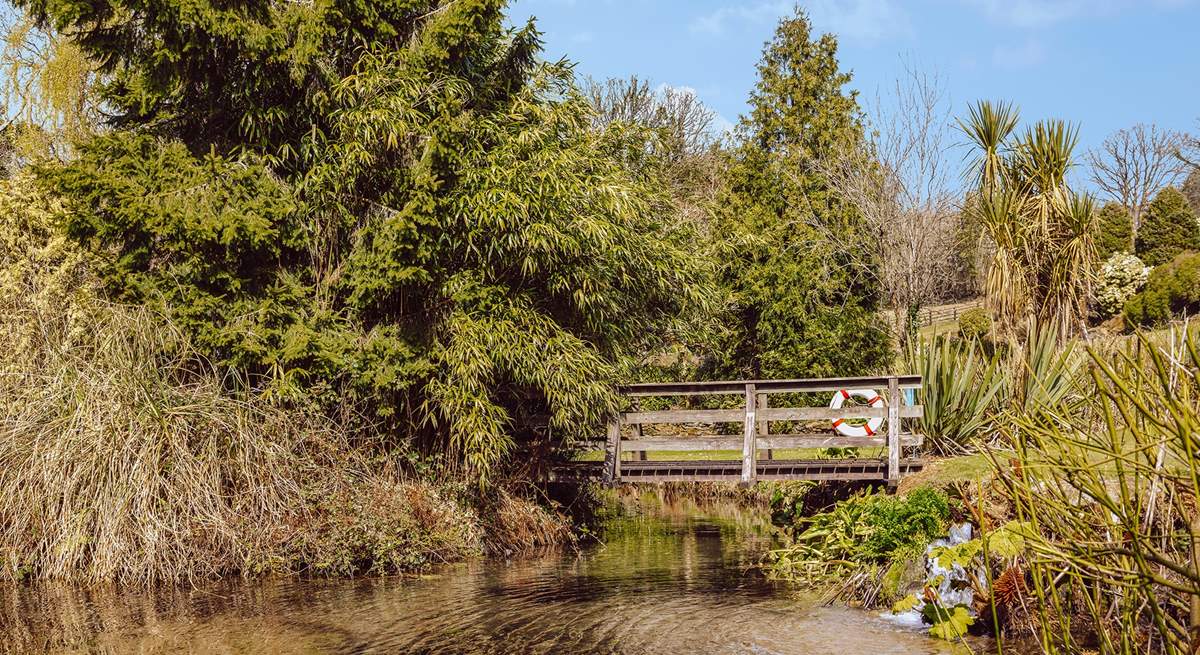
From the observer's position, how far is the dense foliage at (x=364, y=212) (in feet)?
38.6

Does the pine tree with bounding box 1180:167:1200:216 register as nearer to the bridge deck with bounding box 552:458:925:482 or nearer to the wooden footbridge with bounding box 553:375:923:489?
the wooden footbridge with bounding box 553:375:923:489

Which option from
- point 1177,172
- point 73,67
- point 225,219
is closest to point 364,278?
point 225,219

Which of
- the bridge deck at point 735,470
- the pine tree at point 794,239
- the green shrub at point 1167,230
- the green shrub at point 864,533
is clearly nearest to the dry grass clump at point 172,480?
the bridge deck at point 735,470

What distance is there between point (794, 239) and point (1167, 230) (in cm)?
1817

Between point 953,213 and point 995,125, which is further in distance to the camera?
point 953,213

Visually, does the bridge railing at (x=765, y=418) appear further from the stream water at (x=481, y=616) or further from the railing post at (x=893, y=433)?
the stream water at (x=481, y=616)

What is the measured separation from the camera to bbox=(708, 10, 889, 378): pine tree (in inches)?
846

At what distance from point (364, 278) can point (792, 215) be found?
1438 centimetres

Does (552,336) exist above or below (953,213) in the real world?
below

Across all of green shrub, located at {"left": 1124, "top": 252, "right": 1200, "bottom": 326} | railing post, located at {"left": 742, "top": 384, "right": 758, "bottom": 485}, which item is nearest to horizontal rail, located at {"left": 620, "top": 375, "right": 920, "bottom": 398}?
railing post, located at {"left": 742, "top": 384, "right": 758, "bottom": 485}

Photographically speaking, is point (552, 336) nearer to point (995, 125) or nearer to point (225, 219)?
point (225, 219)

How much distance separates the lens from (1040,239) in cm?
1274

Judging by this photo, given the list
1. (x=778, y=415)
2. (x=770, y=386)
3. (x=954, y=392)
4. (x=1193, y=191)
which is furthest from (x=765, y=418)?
(x=1193, y=191)

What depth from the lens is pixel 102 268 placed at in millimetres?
12055
